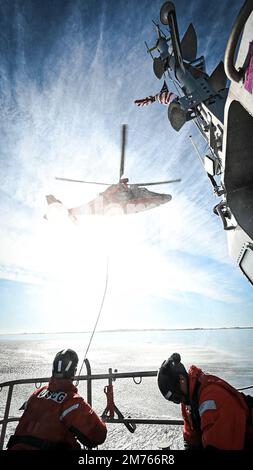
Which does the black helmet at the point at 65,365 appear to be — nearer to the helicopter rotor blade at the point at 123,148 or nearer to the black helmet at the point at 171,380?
the black helmet at the point at 171,380

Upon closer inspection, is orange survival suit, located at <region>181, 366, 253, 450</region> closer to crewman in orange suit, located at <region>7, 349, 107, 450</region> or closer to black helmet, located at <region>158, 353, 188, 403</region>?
black helmet, located at <region>158, 353, 188, 403</region>

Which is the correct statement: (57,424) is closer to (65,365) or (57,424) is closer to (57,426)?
(57,426)

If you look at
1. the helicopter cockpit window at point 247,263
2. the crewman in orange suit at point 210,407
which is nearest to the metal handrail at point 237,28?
the helicopter cockpit window at point 247,263

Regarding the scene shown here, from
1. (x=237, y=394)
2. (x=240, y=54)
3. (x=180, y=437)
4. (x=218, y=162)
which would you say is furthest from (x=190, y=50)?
(x=180, y=437)

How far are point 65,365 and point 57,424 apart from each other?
2.03ft

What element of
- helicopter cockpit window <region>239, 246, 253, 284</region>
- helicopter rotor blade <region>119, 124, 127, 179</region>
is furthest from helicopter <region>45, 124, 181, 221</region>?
helicopter cockpit window <region>239, 246, 253, 284</region>

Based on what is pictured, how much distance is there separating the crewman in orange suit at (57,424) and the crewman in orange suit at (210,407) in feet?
3.06

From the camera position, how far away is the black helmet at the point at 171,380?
9.46 ft

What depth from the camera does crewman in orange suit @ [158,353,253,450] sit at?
2219mm

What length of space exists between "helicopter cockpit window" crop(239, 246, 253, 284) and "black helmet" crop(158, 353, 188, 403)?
1.78 metres

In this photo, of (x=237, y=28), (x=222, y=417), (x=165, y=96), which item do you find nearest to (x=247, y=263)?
(x=222, y=417)

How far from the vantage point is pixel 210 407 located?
2.38 metres
